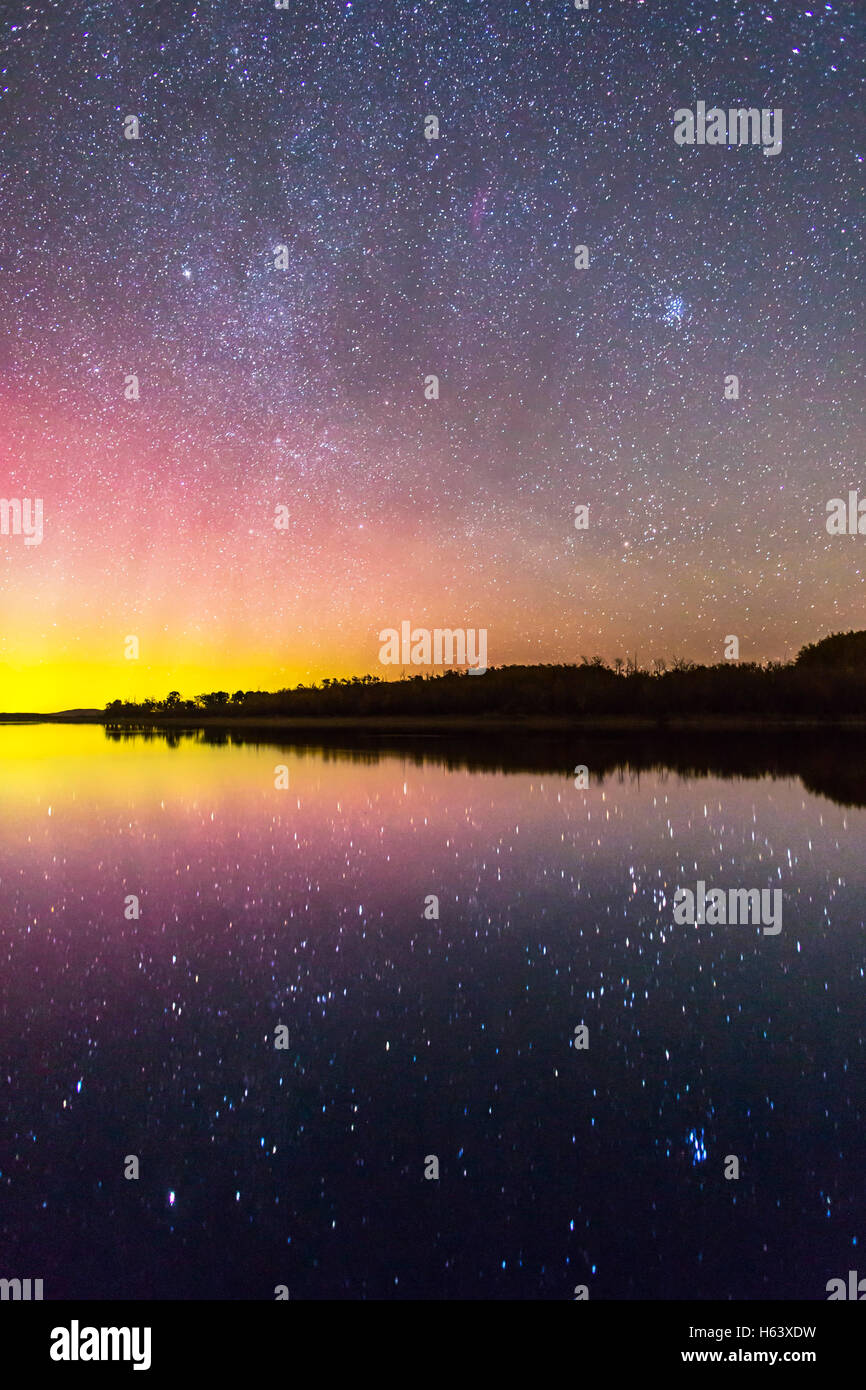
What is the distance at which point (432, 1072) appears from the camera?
4.38 metres

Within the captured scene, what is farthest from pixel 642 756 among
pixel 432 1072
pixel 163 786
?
pixel 432 1072

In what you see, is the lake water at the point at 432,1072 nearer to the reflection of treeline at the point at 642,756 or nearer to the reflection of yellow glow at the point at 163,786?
the reflection of yellow glow at the point at 163,786

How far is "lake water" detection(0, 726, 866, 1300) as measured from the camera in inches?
121

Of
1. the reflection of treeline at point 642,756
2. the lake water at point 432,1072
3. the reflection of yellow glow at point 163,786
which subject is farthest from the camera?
the reflection of treeline at point 642,756

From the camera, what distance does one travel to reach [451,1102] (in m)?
4.05

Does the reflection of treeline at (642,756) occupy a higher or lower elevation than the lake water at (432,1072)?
higher

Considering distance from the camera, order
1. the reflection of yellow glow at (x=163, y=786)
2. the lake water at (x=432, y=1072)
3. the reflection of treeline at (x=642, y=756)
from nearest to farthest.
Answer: the lake water at (x=432, y=1072) < the reflection of yellow glow at (x=163, y=786) < the reflection of treeline at (x=642, y=756)

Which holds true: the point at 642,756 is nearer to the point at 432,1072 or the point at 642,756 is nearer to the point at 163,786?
the point at 163,786

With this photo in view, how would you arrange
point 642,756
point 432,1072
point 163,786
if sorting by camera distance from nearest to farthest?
point 432,1072 < point 163,786 < point 642,756

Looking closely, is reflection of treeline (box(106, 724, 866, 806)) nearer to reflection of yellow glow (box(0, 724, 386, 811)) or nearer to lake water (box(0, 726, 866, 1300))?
reflection of yellow glow (box(0, 724, 386, 811))

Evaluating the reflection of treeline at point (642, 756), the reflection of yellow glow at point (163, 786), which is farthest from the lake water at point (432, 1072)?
the reflection of treeline at point (642, 756)

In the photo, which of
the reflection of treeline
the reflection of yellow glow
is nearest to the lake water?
the reflection of yellow glow

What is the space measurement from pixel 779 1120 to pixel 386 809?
9495 mm

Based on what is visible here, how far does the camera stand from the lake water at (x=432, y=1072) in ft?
10.1
